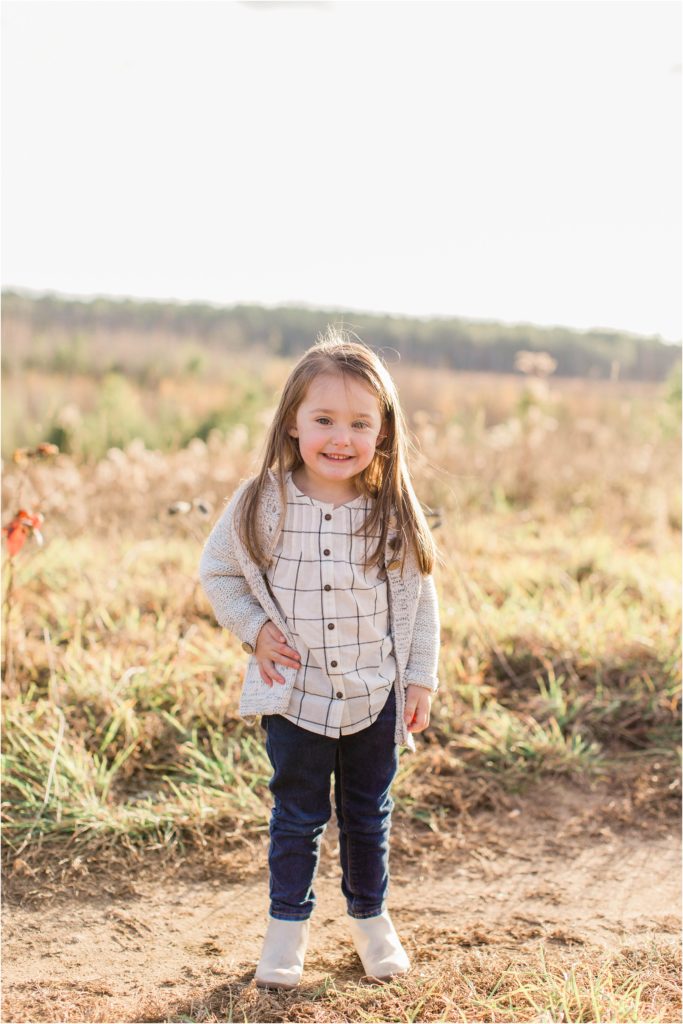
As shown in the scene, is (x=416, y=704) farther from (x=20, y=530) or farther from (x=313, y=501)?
(x=20, y=530)

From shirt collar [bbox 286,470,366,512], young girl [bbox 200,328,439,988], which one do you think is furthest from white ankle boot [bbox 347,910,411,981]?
shirt collar [bbox 286,470,366,512]

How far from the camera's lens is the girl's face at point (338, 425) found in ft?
8.07

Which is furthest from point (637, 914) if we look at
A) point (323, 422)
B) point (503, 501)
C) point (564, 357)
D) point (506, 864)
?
point (564, 357)

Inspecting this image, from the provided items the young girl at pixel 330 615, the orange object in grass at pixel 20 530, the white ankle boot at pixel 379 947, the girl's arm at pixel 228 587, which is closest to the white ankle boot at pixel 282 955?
the young girl at pixel 330 615

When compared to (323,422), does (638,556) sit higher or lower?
lower

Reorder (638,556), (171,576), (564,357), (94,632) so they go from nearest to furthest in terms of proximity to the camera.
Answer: (94,632) → (171,576) → (638,556) → (564,357)

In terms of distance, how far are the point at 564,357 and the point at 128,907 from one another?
1156 inches

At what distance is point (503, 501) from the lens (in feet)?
23.7

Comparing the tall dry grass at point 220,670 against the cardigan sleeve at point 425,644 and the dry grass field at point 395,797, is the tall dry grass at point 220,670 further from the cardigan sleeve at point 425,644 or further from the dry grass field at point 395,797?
the cardigan sleeve at point 425,644

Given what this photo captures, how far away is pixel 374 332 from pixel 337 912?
101 feet

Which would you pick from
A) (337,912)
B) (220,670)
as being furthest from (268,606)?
(220,670)

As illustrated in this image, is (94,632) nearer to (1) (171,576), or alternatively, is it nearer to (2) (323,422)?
(1) (171,576)

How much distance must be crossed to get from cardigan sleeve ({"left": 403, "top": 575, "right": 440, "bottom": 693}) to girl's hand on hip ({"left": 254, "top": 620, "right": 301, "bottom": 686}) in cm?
33

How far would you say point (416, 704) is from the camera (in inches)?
102
